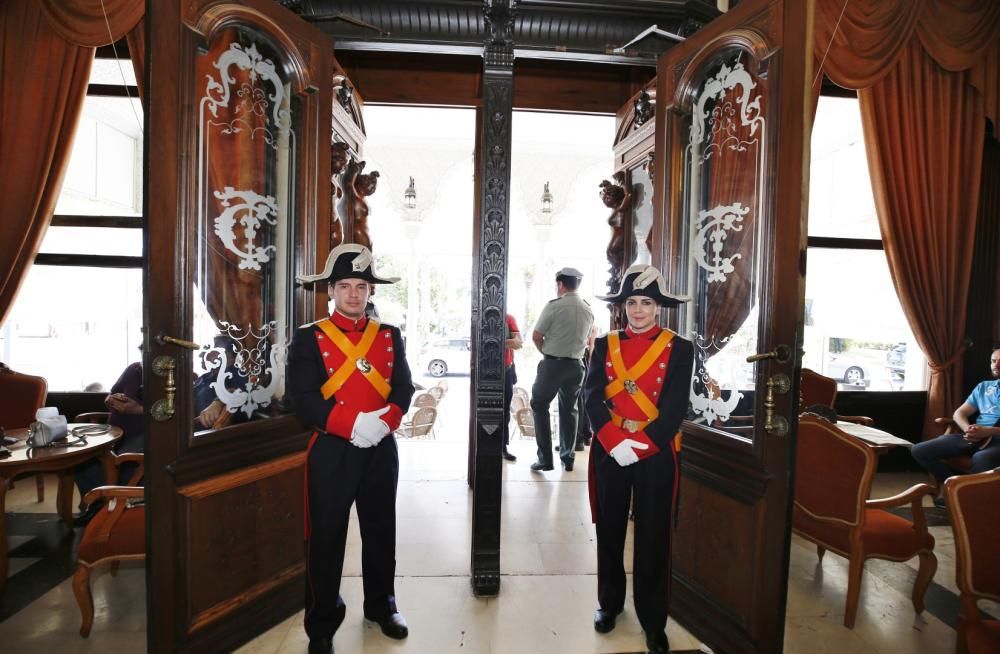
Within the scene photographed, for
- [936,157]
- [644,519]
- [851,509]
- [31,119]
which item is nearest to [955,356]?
[936,157]

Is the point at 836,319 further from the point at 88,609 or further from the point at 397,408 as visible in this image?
the point at 88,609

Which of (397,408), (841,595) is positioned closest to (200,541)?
(397,408)

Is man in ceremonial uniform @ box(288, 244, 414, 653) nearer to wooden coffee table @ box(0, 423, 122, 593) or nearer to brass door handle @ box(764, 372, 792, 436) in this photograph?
brass door handle @ box(764, 372, 792, 436)

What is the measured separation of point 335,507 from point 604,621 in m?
1.28

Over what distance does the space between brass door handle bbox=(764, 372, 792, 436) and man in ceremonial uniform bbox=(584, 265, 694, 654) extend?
29 cm

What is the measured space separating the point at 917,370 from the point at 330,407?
527cm

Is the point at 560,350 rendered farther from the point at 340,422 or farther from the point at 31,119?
the point at 31,119

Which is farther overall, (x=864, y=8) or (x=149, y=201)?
(x=864, y=8)

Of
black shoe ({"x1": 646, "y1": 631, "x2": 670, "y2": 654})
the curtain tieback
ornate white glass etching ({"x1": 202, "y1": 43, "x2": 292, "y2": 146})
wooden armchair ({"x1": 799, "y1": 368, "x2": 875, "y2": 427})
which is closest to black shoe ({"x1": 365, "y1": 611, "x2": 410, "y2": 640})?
black shoe ({"x1": 646, "y1": 631, "x2": 670, "y2": 654})

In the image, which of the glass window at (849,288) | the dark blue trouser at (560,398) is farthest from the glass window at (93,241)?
the glass window at (849,288)

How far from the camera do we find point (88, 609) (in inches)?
84.7

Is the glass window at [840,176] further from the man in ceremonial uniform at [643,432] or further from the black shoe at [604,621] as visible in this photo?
the black shoe at [604,621]

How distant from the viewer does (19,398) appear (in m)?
3.50

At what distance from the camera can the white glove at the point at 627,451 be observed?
1.93 metres
